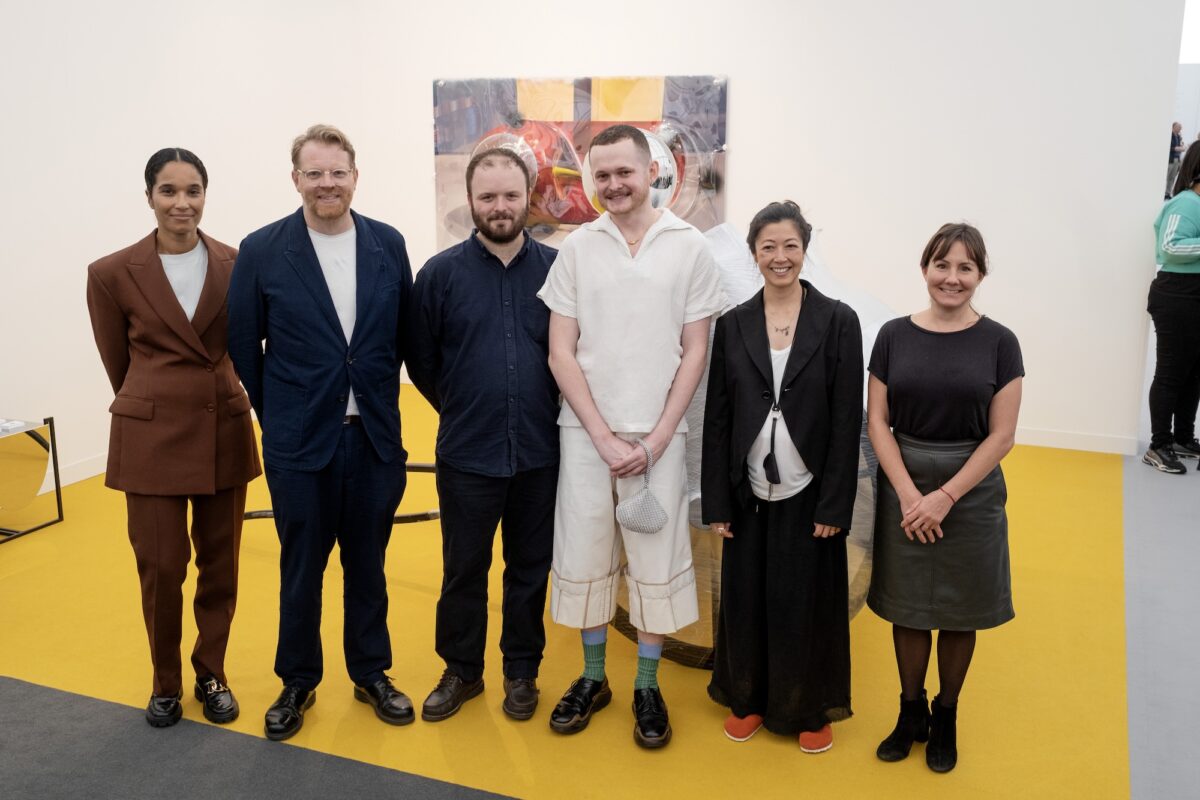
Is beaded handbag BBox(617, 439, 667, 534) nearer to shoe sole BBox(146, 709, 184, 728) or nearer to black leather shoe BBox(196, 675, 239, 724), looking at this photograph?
black leather shoe BBox(196, 675, 239, 724)

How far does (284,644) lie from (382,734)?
1.17ft

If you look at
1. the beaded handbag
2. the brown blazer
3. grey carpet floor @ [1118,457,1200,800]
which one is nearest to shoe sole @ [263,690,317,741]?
the brown blazer

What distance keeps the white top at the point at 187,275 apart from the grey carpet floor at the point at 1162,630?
266 centimetres

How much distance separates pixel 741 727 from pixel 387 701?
3.16 ft

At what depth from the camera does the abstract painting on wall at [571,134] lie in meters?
5.98

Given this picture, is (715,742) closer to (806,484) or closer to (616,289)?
(806,484)

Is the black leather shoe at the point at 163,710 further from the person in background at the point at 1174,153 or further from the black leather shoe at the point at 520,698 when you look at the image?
the person in background at the point at 1174,153

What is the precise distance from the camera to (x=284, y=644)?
265 cm

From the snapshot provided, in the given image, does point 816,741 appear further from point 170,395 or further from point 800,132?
point 800,132

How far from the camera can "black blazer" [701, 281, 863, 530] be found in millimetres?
2369

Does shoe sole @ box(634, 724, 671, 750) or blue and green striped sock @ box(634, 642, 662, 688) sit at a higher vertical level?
blue and green striped sock @ box(634, 642, 662, 688)

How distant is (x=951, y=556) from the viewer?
7.80 feet

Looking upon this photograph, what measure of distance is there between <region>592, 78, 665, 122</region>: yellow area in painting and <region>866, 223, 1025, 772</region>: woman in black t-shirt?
3957 mm

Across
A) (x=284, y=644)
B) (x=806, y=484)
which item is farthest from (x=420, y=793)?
(x=806, y=484)
